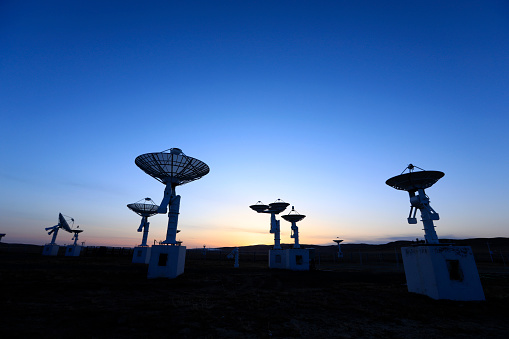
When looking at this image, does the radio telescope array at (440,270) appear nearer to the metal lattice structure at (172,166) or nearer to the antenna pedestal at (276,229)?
the metal lattice structure at (172,166)

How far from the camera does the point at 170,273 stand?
75.5ft

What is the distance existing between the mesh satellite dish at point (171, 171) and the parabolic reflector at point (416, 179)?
2012 cm

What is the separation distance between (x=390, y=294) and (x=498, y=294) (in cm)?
720

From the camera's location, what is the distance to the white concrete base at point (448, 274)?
13.6 meters

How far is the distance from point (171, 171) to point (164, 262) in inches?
379

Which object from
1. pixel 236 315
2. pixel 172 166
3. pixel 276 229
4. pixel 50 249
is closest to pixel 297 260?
pixel 276 229

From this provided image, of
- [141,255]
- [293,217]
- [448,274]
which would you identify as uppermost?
[293,217]

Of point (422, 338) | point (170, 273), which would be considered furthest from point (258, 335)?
point (170, 273)

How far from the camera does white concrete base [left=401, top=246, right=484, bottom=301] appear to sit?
13641mm

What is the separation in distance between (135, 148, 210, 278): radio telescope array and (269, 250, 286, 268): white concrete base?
20.1 m

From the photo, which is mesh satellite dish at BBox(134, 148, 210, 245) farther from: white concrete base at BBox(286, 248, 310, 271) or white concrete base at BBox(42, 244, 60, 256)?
white concrete base at BBox(42, 244, 60, 256)

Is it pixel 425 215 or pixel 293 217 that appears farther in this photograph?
pixel 293 217

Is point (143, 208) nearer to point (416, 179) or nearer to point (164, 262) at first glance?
point (164, 262)

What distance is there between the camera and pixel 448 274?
551 inches
